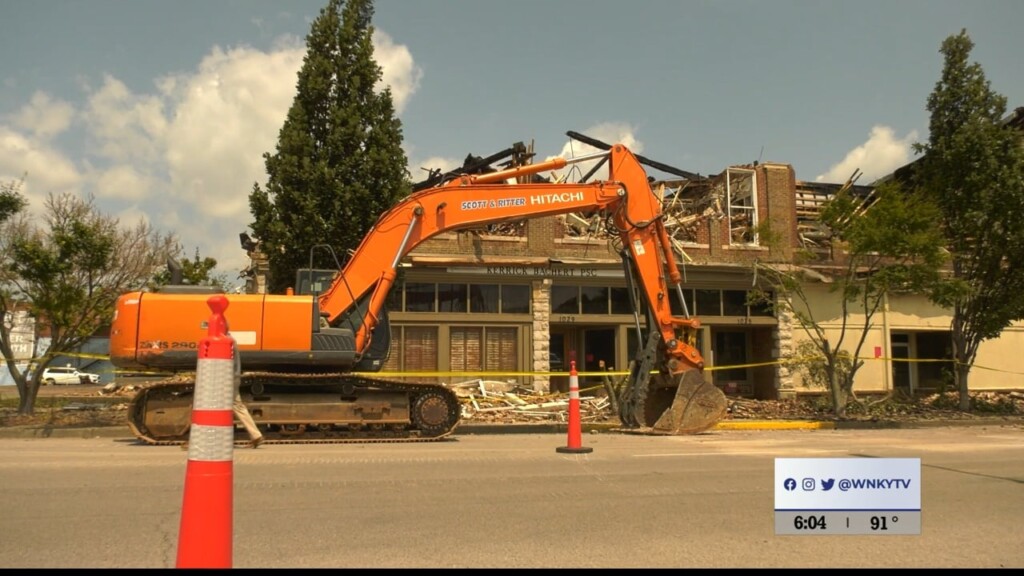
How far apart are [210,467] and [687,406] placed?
34.4ft

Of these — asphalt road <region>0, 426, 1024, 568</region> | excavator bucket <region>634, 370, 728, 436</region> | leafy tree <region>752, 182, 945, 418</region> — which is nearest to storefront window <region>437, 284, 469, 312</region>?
leafy tree <region>752, 182, 945, 418</region>

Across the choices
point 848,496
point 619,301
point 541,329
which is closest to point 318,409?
point 848,496

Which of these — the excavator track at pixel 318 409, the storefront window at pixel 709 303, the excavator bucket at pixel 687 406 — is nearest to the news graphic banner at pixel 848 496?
the excavator bucket at pixel 687 406

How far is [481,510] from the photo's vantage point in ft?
21.1

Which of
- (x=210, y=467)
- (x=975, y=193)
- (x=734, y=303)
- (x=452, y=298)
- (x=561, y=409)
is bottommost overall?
(x=561, y=409)

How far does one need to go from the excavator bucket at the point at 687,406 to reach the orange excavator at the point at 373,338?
0.02 m

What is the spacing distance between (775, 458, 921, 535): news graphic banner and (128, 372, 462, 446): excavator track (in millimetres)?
7176

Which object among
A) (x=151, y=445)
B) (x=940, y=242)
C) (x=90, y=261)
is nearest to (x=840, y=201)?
(x=940, y=242)

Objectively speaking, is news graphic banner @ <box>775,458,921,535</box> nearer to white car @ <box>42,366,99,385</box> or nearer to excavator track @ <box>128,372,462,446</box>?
excavator track @ <box>128,372,462,446</box>

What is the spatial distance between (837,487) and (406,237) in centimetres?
831

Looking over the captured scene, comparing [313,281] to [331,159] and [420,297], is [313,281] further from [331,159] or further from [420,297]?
[420,297]

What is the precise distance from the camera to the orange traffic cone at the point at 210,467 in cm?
284

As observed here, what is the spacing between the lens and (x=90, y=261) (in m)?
14.1

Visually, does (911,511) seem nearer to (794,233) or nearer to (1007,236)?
(1007,236)
